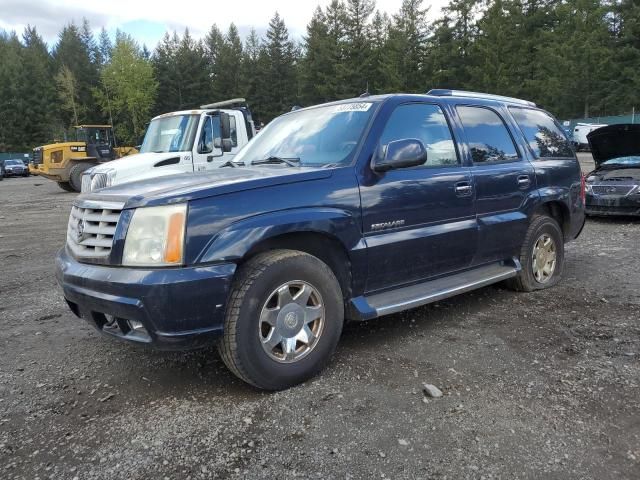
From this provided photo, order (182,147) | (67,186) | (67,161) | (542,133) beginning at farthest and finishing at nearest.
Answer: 1. (67,186)
2. (67,161)
3. (182,147)
4. (542,133)

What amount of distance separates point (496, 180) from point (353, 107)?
4.67ft

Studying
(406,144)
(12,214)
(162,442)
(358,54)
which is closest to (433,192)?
(406,144)

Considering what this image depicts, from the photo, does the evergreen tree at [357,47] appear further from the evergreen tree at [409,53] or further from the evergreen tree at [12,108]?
the evergreen tree at [12,108]

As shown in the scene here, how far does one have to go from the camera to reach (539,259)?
16.5 feet

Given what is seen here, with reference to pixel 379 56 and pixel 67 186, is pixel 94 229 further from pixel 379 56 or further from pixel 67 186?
pixel 379 56

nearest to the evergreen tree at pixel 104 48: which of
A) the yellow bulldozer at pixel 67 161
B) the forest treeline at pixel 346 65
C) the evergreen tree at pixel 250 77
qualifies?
the forest treeline at pixel 346 65

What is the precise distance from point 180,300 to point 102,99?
229ft

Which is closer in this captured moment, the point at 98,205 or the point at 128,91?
the point at 98,205

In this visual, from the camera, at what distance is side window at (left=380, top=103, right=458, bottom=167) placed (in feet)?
12.4

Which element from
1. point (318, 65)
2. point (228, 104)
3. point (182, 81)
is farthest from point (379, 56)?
point (228, 104)

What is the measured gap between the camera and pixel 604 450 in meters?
2.44

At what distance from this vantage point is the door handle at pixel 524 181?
15.1ft

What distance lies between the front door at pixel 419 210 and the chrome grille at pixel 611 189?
648 cm

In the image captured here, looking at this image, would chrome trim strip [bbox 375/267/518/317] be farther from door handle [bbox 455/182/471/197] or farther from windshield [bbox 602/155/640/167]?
windshield [bbox 602/155/640/167]
